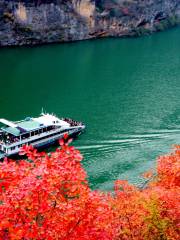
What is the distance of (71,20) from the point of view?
108 meters

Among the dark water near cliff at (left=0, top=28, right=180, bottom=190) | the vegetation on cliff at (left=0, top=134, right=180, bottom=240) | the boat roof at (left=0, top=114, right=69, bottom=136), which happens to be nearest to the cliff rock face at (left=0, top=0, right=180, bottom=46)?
the dark water near cliff at (left=0, top=28, right=180, bottom=190)

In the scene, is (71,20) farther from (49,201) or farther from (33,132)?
(49,201)

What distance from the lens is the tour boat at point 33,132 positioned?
44.5 m

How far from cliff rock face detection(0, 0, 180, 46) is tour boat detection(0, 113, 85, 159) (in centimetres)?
5303

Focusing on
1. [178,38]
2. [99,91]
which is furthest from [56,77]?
[178,38]

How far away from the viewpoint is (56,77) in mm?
74375

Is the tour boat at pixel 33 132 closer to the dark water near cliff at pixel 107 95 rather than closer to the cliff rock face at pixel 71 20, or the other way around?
the dark water near cliff at pixel 107 95

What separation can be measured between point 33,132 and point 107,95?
66.3 ft

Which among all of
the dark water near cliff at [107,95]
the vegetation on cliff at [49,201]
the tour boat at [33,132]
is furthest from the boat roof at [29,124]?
the vegetation on cliff at [49,201]

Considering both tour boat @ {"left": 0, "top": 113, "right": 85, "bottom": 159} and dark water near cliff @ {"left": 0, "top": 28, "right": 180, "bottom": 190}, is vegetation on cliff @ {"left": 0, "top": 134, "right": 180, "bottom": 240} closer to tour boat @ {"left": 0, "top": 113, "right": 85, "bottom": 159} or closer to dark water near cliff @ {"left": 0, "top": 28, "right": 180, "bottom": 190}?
dark water near cliff @ {"left": 0, "top": 28, "right": 180, "bottom": 190}

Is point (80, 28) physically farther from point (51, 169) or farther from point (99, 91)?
point (51, 169)

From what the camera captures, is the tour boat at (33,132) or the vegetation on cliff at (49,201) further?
the tour boat at (33,132)

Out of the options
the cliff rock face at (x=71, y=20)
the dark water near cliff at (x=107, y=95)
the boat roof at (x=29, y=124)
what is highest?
the cliff rock face at (x=71, y=20)

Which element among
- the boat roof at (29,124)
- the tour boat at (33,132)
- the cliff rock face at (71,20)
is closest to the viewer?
the tour boat at (33,132)
